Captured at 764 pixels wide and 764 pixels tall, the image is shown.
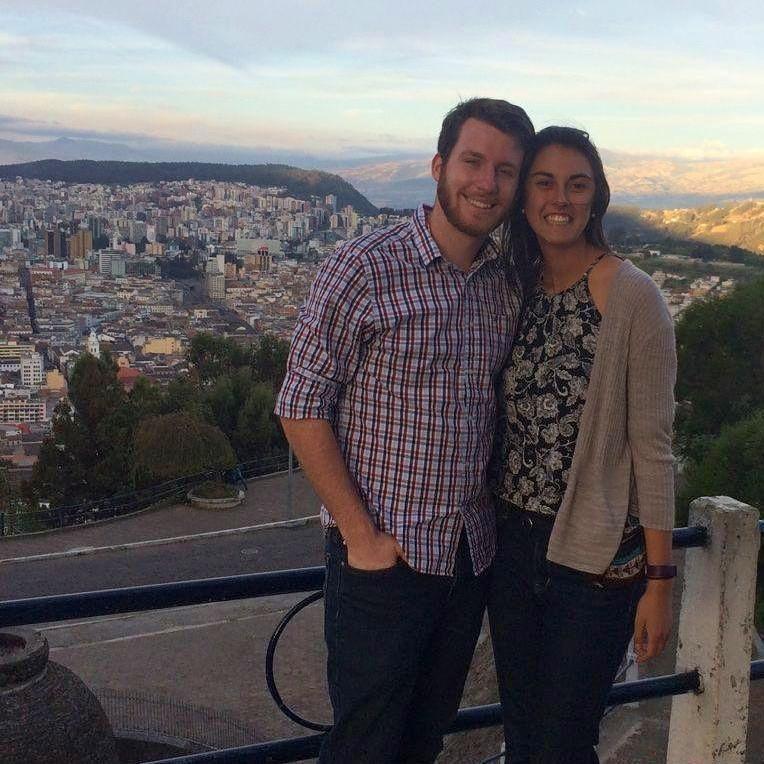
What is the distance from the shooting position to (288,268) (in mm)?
68312

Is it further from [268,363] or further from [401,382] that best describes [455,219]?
[268,363]

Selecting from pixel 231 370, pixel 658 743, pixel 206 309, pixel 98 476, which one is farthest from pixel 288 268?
pixel 658 743

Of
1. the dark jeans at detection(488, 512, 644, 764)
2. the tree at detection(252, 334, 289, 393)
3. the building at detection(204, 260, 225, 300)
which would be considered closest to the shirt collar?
the dark jeans at detection(488, 512, 644, 764)

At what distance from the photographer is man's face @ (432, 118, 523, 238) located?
5.80 feet

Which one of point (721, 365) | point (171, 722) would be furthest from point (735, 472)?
point (171, 722)

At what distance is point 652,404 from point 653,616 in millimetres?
429

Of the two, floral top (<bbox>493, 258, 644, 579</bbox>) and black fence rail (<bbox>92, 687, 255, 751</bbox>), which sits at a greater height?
floral top (<bbox>493, 258, 644, 579</bbox>)

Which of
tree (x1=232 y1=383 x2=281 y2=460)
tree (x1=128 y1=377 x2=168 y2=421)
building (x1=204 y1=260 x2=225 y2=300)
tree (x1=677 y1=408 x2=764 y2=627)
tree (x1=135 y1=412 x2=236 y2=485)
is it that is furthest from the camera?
building (x1=204 y1=260 x2=225 y2=300)

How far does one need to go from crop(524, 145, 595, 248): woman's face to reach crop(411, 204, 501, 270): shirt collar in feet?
0.36

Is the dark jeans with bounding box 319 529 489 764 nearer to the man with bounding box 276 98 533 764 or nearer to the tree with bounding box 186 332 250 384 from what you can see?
the man with bounding box 276 98 533 764

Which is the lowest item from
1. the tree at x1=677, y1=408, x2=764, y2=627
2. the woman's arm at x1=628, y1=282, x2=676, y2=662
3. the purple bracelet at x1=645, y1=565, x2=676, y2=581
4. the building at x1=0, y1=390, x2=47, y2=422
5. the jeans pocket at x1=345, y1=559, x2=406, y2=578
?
the building at x1=0, y1=390, x2=47, y2=422

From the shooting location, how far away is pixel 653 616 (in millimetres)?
1778

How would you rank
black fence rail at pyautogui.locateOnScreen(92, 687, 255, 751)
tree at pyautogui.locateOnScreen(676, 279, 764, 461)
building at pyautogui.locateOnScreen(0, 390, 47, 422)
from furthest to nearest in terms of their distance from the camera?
building at pyautogui.locateOnScreen(0, 390, 47, 422), tree at pyautogui.locateOnScreen(676, 279, 764, 461), black fence rail at pyautogui.locateOnScreen(92, 687, 255, 751)

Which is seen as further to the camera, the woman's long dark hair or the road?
the road
